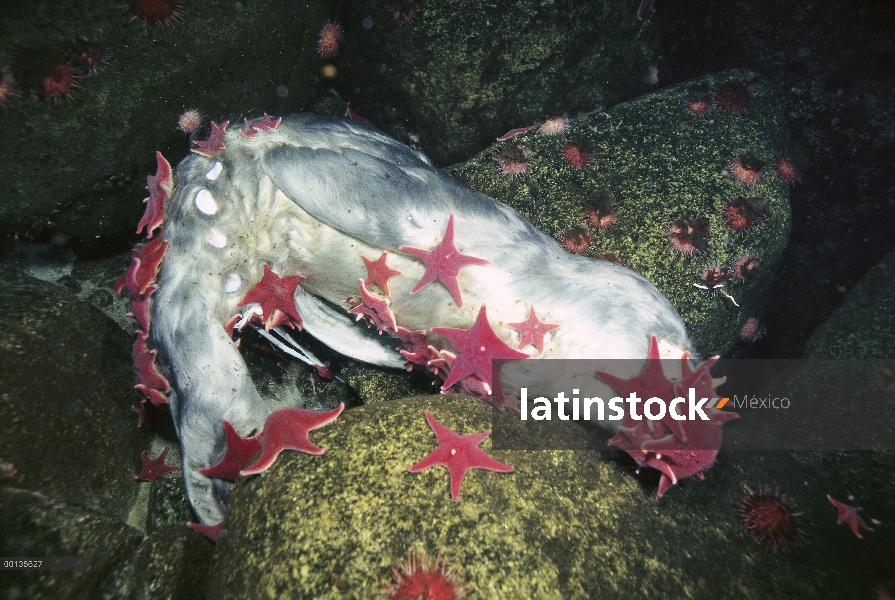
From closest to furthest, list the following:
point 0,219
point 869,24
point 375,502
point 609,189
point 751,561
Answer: point 375,502
point 751,561
point 0,219
point 609,189
point 869,24

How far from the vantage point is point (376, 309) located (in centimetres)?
314

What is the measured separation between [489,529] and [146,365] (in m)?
2.71

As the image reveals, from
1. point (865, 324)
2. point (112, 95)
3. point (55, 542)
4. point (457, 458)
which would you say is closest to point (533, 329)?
point (457, 458)

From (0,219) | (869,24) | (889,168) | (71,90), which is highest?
(869,24)

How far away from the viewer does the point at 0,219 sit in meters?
3.58

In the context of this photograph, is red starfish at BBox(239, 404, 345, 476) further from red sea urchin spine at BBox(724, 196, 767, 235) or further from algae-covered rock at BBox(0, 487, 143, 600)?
red sea urchin spine at BBox(724, 196, 767, 235)

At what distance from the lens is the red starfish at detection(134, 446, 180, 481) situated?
390cm

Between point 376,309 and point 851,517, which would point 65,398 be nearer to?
point 376,309

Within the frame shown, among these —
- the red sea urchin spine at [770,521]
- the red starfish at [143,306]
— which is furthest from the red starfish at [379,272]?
the red sea urchin spine at [770,521]

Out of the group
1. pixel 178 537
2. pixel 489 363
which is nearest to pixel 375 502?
pixel 489 363

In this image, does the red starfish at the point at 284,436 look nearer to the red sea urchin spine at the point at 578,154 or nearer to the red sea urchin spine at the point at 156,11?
the red sea urchin spine at the point at 156,11

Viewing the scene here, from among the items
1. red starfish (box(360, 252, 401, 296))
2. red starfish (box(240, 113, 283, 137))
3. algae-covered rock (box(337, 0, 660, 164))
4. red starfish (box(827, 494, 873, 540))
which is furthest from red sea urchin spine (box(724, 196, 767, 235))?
red starfish (box(240, 113, 283, 137))

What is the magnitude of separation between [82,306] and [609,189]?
5223 mm

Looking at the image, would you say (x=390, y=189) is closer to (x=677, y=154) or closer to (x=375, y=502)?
(x=375, y=502)
